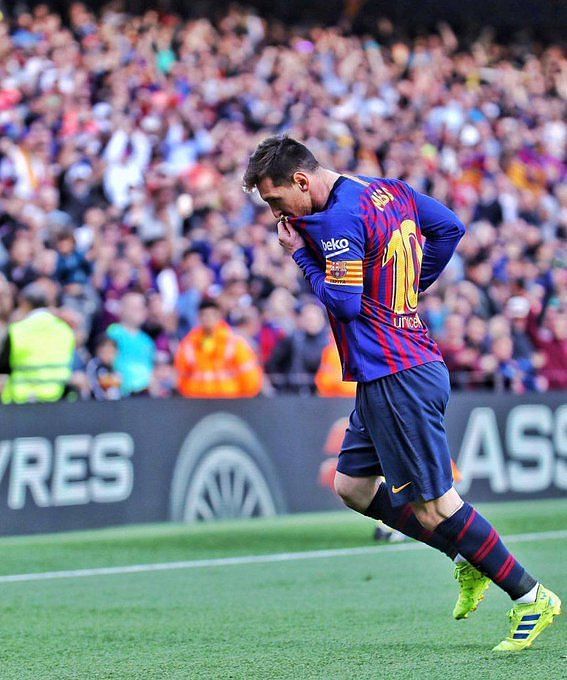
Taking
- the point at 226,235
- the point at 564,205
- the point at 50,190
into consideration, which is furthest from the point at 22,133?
the point at 564,205

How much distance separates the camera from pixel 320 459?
41.2 ft

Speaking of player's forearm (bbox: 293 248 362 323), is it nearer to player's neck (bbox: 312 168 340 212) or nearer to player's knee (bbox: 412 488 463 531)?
player's neck (bbox: 312 168 340 212)

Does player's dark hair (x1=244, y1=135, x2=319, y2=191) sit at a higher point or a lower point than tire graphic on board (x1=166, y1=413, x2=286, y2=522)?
higher

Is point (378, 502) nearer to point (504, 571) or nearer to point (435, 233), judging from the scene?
point (504, 571)

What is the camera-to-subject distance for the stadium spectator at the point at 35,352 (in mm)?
10758

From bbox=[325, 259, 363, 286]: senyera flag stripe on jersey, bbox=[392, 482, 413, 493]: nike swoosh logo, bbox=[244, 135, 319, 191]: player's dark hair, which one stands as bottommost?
bbox=[392, 482, 413, 493]: nike swoosh logo

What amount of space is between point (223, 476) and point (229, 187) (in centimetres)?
468

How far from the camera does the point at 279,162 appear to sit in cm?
532

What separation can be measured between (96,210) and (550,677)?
9.28 metres

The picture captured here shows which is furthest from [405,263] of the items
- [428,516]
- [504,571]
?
[504,571]

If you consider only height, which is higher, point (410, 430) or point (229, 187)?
point (229, 187)

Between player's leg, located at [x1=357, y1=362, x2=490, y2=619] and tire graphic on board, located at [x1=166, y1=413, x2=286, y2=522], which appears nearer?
player's leg, located at [x1=357, y1=362, x2=490, y2=619]

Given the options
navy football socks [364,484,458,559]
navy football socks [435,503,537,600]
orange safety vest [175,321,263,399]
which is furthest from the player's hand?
orange safety vest [175,321,263,399]

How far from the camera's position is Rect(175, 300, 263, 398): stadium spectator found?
11.9 meters
